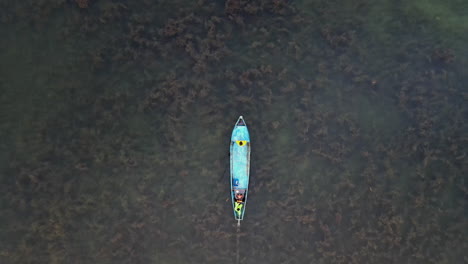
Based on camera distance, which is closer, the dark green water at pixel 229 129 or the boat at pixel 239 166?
the dark green water at pixel 229 129

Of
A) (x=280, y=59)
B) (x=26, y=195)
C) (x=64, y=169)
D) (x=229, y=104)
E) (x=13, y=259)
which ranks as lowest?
(x=13, y=259)

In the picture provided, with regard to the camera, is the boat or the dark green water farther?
the boat

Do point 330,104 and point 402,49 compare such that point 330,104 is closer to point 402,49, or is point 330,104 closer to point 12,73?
point 402,49

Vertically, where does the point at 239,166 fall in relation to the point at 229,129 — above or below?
below

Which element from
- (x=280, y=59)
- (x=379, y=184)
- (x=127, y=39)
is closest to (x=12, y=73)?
(x=127, y=39)
